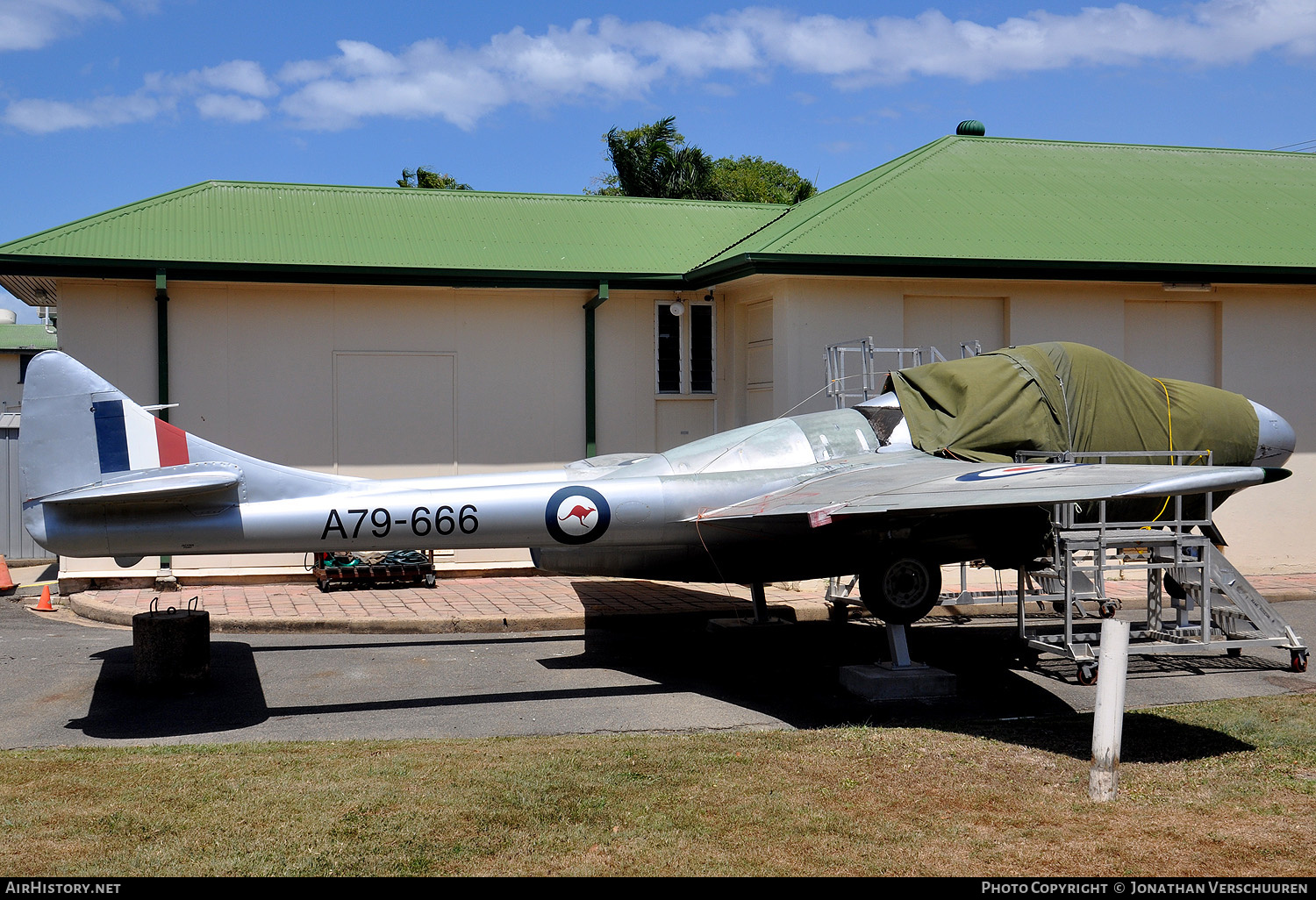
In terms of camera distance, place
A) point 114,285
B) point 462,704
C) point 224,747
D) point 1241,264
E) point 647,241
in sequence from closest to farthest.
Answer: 1. point 224,747
2. point 462,704
3. point 114,285
4. point 1241,264
5. point 647,241

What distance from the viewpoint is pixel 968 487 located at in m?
7.56

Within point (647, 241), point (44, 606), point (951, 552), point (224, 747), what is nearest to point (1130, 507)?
point (951, 552)

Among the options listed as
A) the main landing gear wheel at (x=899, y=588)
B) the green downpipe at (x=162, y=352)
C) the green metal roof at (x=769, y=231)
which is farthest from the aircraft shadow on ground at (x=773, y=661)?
the green downpipe at (x=162, y=352)

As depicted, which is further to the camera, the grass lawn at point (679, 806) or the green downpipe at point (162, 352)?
the green downpipe at point (162, 352)

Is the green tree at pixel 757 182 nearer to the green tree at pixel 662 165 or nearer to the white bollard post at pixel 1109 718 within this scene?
the green tree at pixel 662 165

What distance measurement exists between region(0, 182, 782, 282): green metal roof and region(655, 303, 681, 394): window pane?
74cm

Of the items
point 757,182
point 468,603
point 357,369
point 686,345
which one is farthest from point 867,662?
point 757,182

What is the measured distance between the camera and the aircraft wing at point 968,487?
6.50 metres

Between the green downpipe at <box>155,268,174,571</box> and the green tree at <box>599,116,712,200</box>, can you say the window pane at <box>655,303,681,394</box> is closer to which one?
the green downpipe at <box>155,268,174,571</box>

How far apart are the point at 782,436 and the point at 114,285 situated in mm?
9403

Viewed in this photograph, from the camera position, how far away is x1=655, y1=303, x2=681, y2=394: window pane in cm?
1559

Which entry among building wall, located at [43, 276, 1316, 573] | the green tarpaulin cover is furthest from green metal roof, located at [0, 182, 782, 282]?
the green tarpaulin cover

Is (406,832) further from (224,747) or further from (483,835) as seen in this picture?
(224,747)

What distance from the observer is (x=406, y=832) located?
205 inches
